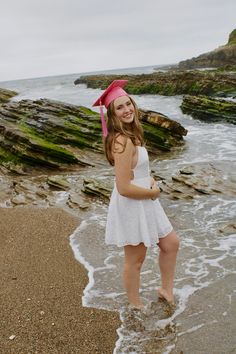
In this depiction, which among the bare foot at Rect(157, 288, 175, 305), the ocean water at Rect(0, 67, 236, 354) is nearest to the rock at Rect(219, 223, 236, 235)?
the ocean water at Rect(0, 67, 236, 354)

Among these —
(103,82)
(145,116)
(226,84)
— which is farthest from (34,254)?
(103,82)

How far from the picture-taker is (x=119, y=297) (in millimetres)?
5031

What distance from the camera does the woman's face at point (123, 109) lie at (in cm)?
391

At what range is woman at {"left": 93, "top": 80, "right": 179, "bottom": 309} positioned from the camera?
3.90 metres

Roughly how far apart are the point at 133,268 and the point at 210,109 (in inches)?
759

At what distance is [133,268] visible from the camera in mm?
4422

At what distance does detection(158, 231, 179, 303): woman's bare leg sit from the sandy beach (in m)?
0.66

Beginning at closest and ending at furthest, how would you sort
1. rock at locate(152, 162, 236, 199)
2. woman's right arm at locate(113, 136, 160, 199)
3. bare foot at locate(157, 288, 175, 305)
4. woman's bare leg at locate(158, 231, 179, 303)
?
woman's right arm at locate(113, 136, 160, 199) < woman's bare leg at locate(158, 231, 179, 303) < bare foot at locate(157, 288, 175, 305) < rock at locate(152, 162, 236, 199)

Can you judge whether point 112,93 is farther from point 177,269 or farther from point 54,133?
point 54,133

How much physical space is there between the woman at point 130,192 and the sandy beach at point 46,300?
27.1 inches

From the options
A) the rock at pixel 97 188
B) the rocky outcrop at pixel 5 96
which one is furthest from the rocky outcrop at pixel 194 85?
the rock at pixel 97 188

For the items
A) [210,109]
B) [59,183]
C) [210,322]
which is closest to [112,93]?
[210,322]

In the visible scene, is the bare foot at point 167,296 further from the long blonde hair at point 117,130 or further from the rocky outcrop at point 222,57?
the rocky outcrop at point 222,57

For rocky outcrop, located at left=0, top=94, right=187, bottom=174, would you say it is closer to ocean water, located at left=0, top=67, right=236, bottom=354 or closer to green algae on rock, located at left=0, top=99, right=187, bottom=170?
green algae on rock, located at left=0, top=99, right=187, bottom=170
